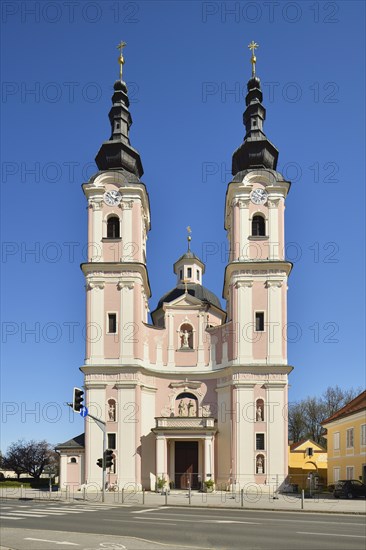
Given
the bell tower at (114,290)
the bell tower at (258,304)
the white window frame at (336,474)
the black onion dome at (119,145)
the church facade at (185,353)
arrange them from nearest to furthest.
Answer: the bell tower at (258,304) < the church facade at (185,353) < the bell tower at (114,290) < the white window frame at (336,474) < the black onion dome at (119,145)

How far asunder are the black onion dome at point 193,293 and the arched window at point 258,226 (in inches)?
514

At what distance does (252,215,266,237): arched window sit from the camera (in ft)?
161

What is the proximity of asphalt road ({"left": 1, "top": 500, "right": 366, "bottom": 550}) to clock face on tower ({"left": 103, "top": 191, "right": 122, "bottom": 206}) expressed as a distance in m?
28.0

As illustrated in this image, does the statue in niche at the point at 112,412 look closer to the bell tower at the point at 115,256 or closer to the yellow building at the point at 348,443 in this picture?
the bell tower at the point at 115,256

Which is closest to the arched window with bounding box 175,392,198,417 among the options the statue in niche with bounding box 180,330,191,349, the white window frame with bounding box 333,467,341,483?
the statue in niche with bounding box 180,330,191,349

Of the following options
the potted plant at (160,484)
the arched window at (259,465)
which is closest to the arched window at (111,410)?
the potted plant at (160,484)

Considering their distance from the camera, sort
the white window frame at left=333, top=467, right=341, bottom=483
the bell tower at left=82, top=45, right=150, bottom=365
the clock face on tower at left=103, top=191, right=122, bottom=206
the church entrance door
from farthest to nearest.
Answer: the clock face on tower at left=103, top=191, right=122, bottom=206, the white window frame at left=333, top=467, right=341, bottom=483, the bell tower at left=82, top=45, right=150, bottom=365, the church entrance door

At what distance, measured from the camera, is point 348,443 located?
47219 millimetres

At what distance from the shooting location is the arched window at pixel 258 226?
49.0 m

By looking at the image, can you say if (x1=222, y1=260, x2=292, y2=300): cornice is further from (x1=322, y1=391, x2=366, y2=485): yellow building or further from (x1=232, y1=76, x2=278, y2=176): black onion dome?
(x1=322, y1=391, x2=366, y2=485): yellow building

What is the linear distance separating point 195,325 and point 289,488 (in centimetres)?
1343

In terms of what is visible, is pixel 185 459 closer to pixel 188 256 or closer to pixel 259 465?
pixel 259 465

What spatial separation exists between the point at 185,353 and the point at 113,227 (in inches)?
417

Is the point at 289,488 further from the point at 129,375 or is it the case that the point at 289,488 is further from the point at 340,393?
the point at 340,393
